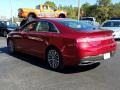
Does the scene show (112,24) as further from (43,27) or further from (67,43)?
(67,43)

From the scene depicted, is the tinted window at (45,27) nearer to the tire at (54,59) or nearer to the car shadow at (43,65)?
the tire at (54,59)

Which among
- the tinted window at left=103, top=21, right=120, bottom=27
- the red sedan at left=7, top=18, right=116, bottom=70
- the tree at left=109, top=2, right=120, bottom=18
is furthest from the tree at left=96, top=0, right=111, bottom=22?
the red sedan at left=7, top=18, right=116, bottom=70

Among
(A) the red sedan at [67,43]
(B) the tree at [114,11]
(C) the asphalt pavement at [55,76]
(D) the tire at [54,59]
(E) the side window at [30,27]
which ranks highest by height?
(B) the tree at [114,11]

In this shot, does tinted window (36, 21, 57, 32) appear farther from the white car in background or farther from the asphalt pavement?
the white car in background

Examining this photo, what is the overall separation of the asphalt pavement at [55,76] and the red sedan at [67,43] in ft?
1.20

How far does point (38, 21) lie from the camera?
993 cm

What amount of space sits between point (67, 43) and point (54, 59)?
33.0 inches

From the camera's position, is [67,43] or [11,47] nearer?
[67,43]

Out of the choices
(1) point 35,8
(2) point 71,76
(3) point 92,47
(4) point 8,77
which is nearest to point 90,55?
(3) point 92,47

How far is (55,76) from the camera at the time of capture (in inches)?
320

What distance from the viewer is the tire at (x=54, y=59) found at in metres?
8.65

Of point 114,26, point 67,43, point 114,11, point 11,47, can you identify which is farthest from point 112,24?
point 114,11

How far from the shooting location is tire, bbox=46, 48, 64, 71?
28.4ft

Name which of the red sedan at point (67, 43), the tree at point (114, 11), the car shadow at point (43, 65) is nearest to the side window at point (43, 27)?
the red sedan at point (67, 43)
